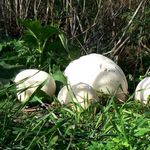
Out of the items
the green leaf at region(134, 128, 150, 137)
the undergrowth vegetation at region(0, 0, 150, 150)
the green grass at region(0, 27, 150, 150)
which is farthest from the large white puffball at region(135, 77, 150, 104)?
the green leaf at region(134, 128, 150, 137)

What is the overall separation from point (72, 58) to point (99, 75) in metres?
0.64

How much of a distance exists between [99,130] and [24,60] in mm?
1804

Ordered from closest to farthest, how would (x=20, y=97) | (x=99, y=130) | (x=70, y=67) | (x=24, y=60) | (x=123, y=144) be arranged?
(x=123, y=144), (x=99, y=130), (x=20, y=97), (x=70, y=67), (x=24, y=60)

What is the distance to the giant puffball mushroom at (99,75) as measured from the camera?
12.4 feet

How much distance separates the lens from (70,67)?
3.96 metres

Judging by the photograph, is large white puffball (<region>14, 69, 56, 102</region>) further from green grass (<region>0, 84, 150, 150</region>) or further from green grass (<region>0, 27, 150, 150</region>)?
green grass (<region>0, 84, 150, 150</region>)

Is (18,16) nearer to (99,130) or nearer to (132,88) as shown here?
(132,88)

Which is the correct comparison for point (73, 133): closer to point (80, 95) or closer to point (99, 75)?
point (80, 95)

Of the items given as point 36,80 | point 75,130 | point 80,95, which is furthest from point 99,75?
point 75,130

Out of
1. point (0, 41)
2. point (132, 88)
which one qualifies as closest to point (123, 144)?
point (132, 88)

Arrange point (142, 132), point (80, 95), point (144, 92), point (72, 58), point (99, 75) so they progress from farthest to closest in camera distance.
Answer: point (72, 58) < point (99, 75) < point (144, 92) < point (80, 95) < point (142, 132)

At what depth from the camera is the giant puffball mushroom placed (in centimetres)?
379

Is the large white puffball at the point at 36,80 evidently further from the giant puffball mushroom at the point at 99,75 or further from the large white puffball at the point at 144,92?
the large white puffball at the point at 144,92

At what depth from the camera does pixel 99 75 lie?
12.5 feet
